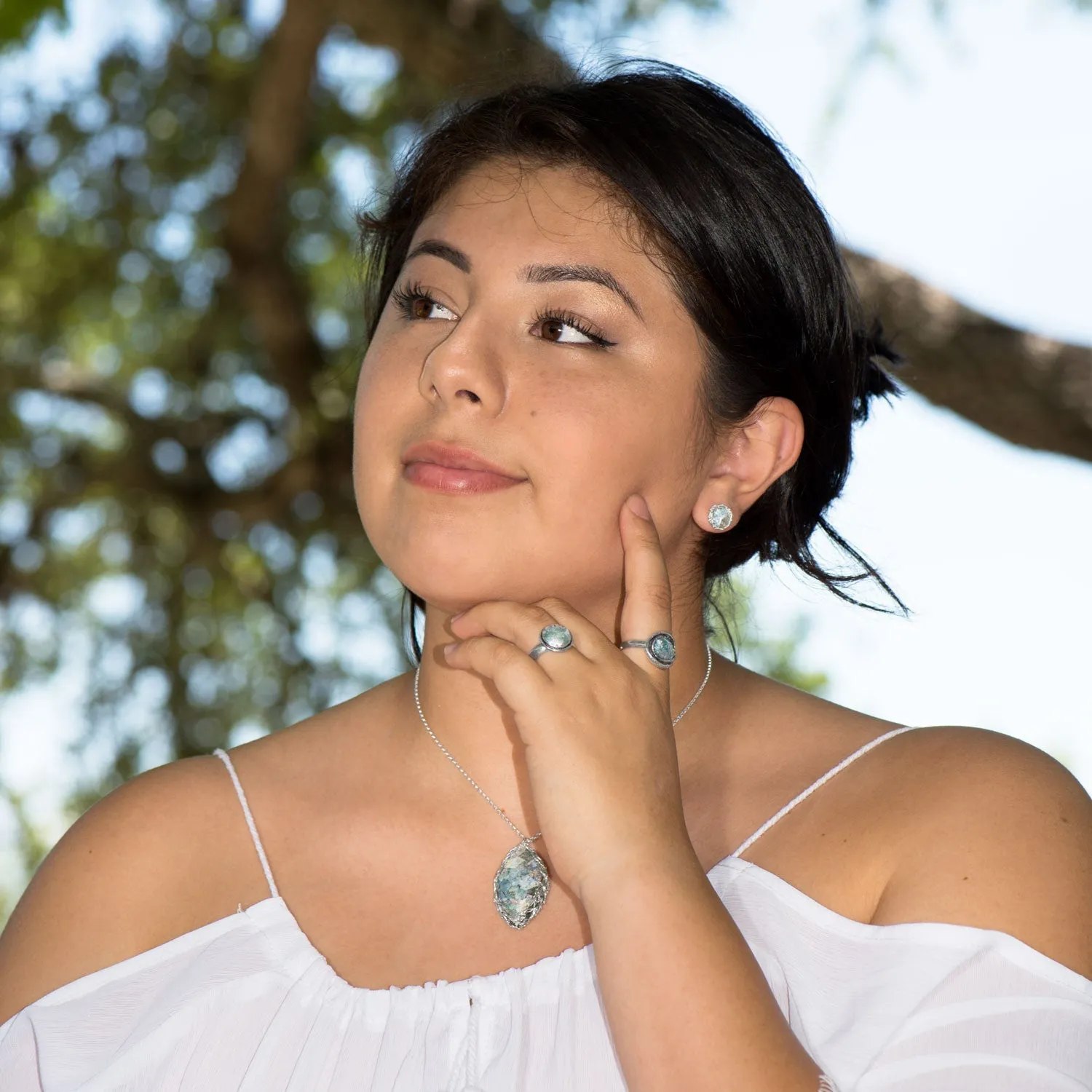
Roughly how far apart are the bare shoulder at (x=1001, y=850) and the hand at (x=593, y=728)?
0.31 meters

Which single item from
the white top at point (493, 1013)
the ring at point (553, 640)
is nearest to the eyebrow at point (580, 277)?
the ring at point (553, 640)

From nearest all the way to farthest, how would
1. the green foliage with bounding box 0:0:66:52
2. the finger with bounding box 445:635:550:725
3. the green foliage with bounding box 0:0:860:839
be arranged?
the finger with bounding box 445:635:550:725
the green foliage with bounding box 0:0:66:52
the green foliage with bounding box 0:0:860:839

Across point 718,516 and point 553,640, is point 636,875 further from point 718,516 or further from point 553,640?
point 718,516

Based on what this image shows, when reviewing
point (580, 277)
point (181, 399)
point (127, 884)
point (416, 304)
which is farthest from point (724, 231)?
point (181, 399)

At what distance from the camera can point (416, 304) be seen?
2410 millimetres

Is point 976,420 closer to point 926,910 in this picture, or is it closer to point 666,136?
point 666,136

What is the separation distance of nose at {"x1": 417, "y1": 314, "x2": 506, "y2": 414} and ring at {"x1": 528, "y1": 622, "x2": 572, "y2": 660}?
34 cm

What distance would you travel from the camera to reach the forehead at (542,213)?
225 cm

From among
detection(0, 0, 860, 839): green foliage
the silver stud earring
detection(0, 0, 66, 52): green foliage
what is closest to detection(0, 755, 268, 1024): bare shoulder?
the silver stud earring

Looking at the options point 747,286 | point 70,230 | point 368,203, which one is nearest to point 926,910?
point 747,286

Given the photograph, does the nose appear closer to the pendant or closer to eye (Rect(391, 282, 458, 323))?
eye (Rect(391, 282, 458, 323))

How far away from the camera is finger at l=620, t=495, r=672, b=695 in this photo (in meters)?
2.09

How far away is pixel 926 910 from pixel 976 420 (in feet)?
6.91

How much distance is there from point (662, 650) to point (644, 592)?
0.10m
